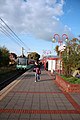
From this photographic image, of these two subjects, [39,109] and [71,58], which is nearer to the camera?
[39,109]

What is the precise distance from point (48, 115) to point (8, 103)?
2173mm

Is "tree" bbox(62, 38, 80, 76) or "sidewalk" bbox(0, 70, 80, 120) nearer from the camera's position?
"sidewalk" bbox(0, 70, 80, 120)

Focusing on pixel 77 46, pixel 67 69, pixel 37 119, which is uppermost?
pixel 77 46

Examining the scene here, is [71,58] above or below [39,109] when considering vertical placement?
above

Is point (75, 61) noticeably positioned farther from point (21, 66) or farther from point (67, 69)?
point (21, 66)

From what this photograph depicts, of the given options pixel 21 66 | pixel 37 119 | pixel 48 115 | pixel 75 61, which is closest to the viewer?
pixel 37 119

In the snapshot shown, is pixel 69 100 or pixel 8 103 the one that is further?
pixel 69 100

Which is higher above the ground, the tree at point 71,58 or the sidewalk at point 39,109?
the tree at point 71,58

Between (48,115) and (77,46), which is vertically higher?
(77,46)

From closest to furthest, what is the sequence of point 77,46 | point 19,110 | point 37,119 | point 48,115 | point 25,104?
1. point 37,119
2. point 48,115
3. point 19,110
4. point 25,104
5. point 77,46

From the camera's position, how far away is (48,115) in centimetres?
679

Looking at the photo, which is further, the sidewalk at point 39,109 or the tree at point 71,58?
the tree at point 71,58

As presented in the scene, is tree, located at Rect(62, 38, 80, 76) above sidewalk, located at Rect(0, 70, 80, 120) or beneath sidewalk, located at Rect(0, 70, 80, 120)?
above

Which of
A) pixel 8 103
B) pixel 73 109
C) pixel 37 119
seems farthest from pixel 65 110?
pixel 8 103
